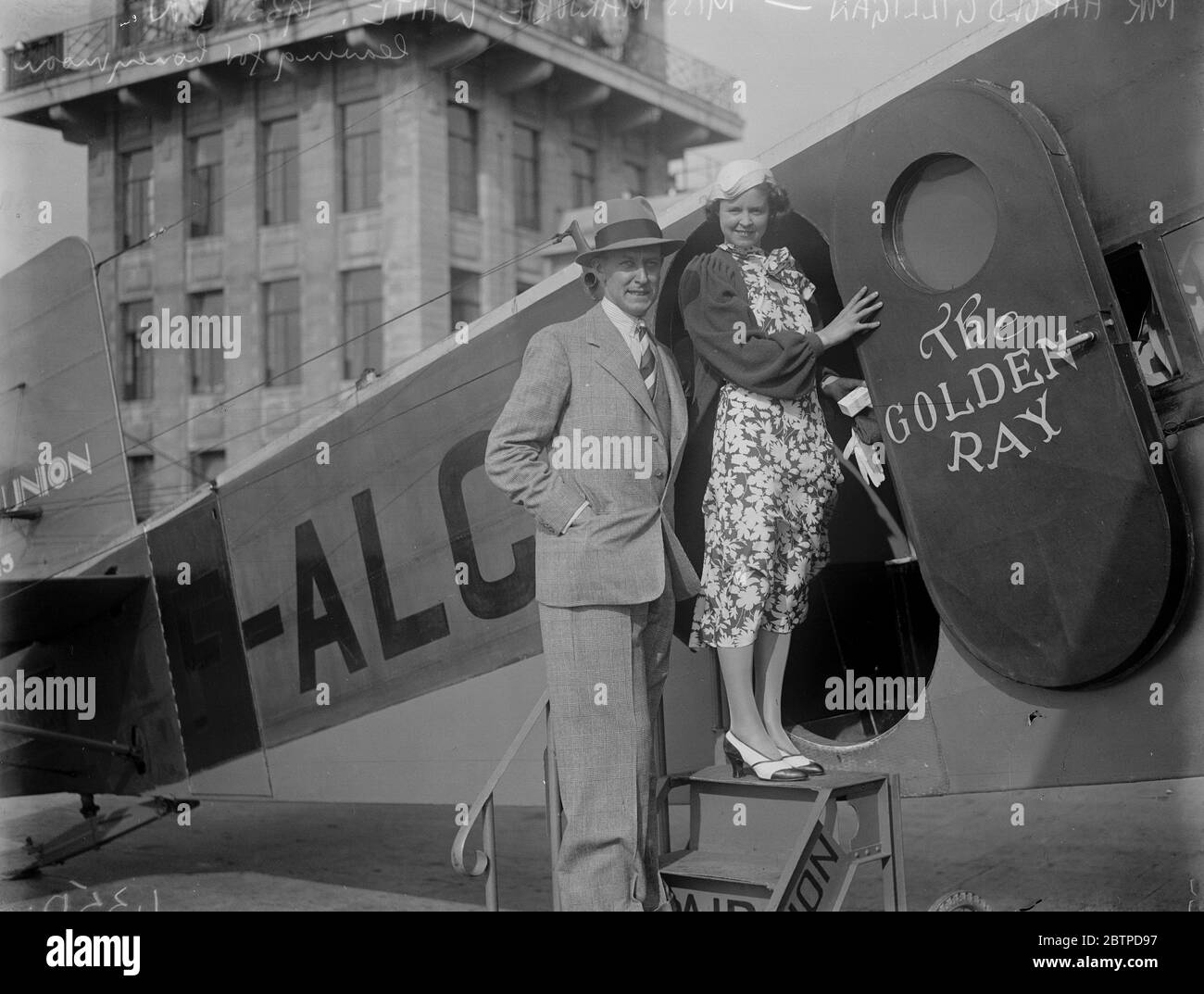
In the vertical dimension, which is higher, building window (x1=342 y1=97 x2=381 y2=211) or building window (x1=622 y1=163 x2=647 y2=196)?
building window (x1=342 y1=97 x2=381 y2=211)

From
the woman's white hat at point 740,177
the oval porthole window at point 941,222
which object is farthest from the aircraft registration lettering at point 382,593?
the oval porthole window at point 941,222

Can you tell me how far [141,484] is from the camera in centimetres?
377

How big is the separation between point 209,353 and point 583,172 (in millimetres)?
1149

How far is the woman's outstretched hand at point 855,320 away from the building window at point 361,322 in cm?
119

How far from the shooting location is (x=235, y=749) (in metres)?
3.81

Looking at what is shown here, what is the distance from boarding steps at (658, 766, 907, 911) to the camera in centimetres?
271

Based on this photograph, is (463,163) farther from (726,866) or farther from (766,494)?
(726,866)

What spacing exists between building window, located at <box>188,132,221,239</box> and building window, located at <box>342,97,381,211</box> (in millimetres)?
386

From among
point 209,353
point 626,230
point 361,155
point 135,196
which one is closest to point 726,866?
point 626,230

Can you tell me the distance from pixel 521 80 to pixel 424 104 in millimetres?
268

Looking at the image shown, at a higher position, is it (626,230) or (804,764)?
(626,230)

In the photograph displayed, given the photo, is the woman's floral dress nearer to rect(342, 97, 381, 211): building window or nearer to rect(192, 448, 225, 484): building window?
rect(342, 97, 381, 211): building window

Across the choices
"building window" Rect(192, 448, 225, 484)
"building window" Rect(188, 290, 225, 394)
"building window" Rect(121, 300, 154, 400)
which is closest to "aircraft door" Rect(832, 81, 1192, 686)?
"building window" Rect(188, 290, 225, 394)

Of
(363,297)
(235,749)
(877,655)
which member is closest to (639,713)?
(877,655)
